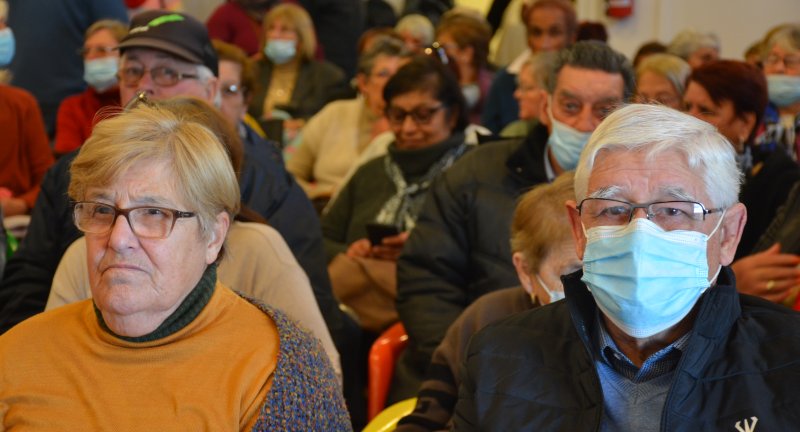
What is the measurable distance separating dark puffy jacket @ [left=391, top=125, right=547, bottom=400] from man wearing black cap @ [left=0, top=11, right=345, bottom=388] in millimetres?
314

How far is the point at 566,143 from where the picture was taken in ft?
12.4

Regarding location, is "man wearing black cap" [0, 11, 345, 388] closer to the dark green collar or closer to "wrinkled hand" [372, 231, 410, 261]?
"wrinkled hand" [372, 231, 410, 261]

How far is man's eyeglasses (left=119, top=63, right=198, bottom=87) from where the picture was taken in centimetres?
381

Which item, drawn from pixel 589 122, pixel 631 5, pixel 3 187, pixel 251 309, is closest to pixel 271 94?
pixel 3 187

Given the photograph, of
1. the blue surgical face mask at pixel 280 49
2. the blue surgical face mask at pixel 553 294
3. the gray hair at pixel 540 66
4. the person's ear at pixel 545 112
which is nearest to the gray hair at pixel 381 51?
the gray hair at pixel 540 66

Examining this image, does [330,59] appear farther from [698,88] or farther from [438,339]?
[438,339]

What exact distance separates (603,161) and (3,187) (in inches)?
138

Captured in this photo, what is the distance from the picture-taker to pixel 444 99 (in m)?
4.69

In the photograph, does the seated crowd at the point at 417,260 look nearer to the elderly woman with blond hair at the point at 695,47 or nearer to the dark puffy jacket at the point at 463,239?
the dark puffy jacket at the point at 463,239

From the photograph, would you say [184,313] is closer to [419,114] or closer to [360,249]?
[360,249]

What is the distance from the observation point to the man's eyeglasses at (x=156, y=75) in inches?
150

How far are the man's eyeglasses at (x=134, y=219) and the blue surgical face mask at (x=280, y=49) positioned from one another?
4.97 meters

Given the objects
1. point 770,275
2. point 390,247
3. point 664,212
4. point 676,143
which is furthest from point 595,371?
point 390,247

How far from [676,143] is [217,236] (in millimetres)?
1026
